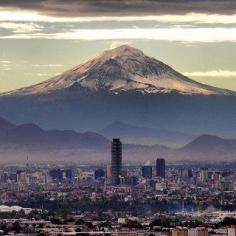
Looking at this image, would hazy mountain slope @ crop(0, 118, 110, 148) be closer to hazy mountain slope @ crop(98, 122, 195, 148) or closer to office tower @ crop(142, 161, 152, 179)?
hazy mountain slope @ crop(98, 122, 195, 148)

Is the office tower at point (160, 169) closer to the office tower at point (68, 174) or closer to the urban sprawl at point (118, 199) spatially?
the urban sprawl at point (118, 199)

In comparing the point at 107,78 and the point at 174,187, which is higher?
the point at 107,78

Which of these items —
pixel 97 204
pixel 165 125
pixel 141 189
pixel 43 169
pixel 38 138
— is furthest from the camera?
pixel 165 125

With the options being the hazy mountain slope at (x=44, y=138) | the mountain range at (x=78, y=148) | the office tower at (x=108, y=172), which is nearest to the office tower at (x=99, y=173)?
the office tower at (x=108, y=172)

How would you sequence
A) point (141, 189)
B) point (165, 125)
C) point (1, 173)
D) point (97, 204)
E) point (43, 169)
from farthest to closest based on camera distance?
1. point (165, 125)
2. point (43, 169)
3. point (1, 173)
4. point (141, 189)
5. point (97, 204)

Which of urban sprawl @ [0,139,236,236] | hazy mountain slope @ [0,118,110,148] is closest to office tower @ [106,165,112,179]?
urban sprawl @ [0,139,236,236]

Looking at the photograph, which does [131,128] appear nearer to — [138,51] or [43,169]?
[138,51]

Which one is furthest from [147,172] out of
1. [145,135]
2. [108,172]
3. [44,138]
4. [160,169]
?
[145,135]

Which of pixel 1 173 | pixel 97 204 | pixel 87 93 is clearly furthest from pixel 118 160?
pixel 87 93
